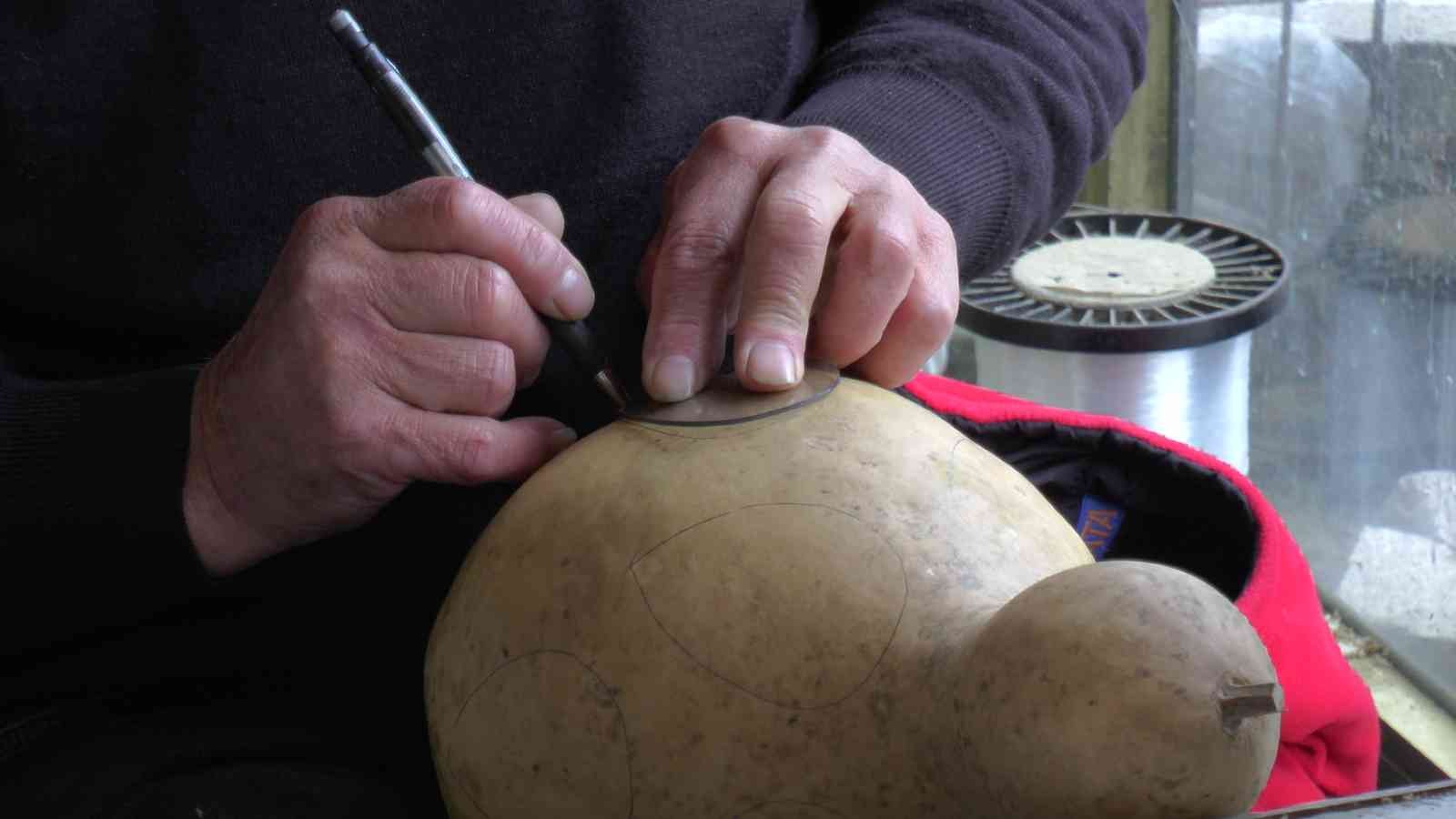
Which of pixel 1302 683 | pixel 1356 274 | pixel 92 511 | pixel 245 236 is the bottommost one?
pixel 1356 274

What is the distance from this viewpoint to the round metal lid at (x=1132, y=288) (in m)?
1.70

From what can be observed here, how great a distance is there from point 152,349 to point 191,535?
0.74ft

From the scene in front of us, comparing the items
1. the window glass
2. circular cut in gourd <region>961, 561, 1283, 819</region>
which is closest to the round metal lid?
the window glass

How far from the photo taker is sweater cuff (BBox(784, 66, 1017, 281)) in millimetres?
1097

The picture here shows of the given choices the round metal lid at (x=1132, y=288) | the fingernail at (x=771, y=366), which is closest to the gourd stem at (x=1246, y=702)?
the fingernail at (x=771, y=366)

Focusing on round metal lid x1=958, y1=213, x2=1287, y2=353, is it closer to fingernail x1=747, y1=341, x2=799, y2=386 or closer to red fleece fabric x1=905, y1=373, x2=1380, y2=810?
red fleece fabric x1=905, y1=373, x2=1380, y2=810

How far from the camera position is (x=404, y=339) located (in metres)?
0.80

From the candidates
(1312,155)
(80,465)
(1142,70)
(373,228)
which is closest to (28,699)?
(80,465)

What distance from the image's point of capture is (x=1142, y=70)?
1441mm

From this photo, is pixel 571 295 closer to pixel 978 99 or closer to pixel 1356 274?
pixel 978 99

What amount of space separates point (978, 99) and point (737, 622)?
0.70 metres

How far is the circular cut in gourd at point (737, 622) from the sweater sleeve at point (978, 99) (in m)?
0.43

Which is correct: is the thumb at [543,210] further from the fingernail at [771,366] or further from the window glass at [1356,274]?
the window glass at [1356,274]

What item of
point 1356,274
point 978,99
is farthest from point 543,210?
point 1356,274
